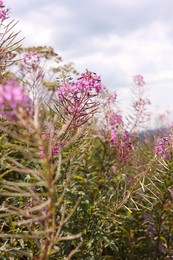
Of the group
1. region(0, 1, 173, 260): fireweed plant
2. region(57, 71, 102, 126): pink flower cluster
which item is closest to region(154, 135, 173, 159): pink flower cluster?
region(0, 1, 173, 260): fireweed plant

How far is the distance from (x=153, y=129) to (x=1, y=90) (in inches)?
416

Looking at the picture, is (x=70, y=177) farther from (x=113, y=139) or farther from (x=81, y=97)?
(x=113, y=139)

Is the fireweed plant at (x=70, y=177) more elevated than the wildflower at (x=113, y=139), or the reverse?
the wildflower at (x=113, y=139)

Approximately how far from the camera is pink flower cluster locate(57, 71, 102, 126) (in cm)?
246

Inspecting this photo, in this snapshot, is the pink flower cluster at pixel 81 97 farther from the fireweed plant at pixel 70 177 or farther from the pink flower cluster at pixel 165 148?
the pink flower cluster at pixel 165 148

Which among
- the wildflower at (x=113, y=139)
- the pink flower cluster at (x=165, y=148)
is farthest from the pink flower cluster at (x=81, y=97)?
the wildflower at (x=113, y=139)

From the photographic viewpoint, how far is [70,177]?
1459 mm

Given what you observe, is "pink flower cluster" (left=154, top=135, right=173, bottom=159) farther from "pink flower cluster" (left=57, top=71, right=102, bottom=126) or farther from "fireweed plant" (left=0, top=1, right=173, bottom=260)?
"pink flower cluster" (left=57, top=71, right=102, bottom=126)

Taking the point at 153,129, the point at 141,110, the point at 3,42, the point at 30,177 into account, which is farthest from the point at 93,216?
the point at 153,129

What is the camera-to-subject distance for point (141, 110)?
521 cm

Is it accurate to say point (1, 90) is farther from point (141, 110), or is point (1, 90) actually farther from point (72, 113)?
point (141, 110)

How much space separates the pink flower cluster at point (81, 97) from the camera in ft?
8.07

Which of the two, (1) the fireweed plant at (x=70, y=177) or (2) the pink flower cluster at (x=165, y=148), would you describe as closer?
(1) the fireweed plant at (x=70, y=177)

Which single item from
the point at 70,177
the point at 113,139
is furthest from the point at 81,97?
the point at 113,139
